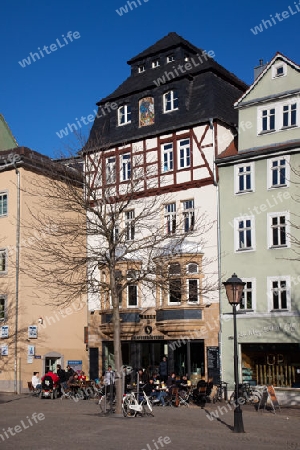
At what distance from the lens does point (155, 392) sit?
93.8 ft

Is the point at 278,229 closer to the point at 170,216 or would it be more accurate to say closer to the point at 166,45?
the point at 170,216

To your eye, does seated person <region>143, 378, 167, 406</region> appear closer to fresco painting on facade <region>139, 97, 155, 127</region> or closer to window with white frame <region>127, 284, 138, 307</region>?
window with white frame <region>127, 284, 138, 307</region>

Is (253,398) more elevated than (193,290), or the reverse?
(193,290)

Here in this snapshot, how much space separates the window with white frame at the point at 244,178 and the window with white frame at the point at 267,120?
5.71 feet

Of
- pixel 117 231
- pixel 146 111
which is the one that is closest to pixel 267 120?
pixel 146 111

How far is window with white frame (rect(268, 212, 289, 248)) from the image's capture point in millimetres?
31156

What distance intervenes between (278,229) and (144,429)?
14.6 m

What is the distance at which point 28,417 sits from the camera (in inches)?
890

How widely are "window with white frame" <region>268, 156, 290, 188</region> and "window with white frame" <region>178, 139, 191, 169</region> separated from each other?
4533 mm

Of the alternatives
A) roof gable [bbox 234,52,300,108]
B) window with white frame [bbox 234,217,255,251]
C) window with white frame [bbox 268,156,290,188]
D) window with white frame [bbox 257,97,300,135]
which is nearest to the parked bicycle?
window with white frame [bbox 234,217,255,251]

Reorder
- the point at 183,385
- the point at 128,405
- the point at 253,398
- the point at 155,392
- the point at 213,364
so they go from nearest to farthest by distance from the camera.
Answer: the point at 128,405 < the point at 155,392 < the point at 183,385 < the point at 253,398 < the point at 213,364

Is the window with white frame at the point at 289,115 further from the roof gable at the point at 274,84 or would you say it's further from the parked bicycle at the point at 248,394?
the parked bicycle at the point at 248,394

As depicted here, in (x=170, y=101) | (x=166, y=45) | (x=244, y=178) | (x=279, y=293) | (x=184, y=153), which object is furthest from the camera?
(x=166, y=45)

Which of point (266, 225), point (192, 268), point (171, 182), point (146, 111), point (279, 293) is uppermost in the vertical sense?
point (146, 111)
